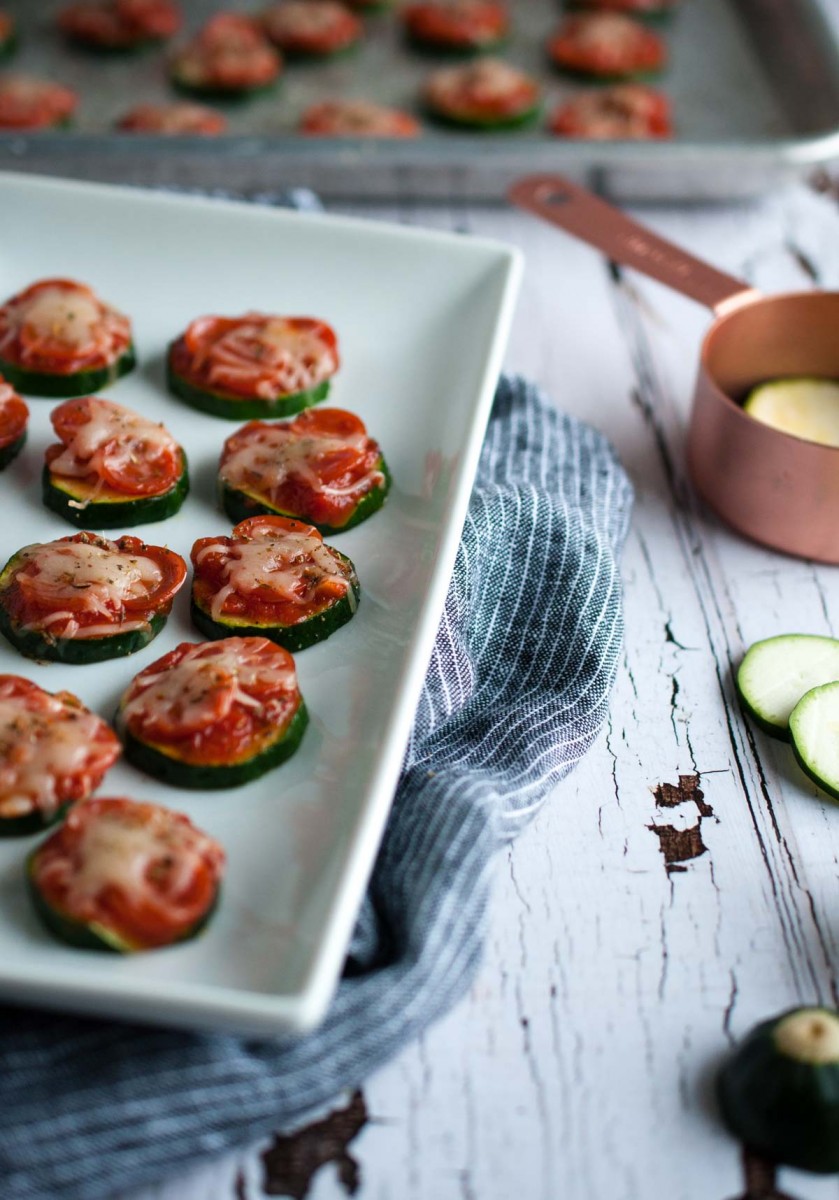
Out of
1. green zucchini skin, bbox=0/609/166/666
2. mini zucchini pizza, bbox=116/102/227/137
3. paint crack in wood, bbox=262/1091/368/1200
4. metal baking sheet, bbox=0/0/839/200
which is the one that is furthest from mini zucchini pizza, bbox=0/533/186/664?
mini zucchini pizza, bbox=116/102/227/137

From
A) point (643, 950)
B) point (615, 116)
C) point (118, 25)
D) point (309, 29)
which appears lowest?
point (118, 25)

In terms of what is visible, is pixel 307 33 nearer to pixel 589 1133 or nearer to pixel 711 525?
pixel 711 525

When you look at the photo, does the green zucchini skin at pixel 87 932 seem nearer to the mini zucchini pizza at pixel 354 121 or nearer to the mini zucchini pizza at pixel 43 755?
the mini zucchini pizza at pixel 43 755

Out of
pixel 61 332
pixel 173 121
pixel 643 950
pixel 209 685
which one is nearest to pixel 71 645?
pixel 209 685

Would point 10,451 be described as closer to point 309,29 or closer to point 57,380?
point 57,380

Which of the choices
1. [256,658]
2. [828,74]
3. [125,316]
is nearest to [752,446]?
[256,658]

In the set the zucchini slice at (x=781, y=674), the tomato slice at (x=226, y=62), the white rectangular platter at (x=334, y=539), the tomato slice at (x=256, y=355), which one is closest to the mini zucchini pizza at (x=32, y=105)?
the tomato slice at (x=226, y=62)
